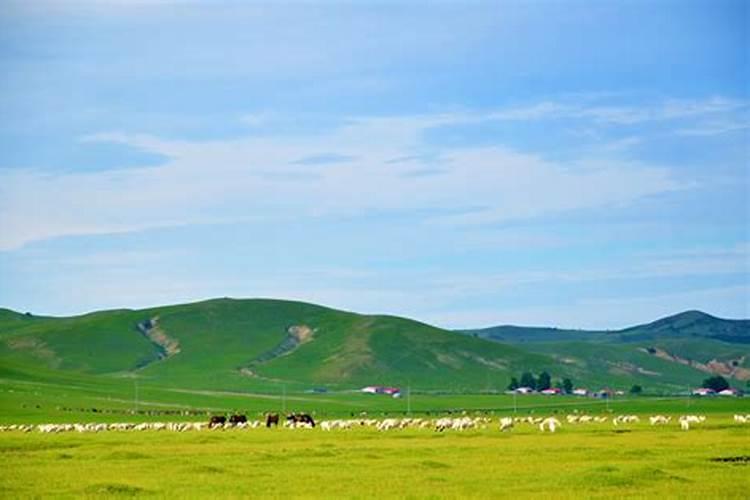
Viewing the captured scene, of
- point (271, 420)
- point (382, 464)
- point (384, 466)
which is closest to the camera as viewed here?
point (384, 466)

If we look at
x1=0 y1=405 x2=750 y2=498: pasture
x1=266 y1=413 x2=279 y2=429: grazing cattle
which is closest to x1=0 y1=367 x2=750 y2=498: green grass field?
x1=0 y1=405 x2=750 y2=498: pasture

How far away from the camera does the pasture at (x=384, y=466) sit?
124ft

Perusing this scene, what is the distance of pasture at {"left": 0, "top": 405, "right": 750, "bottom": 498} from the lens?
37750 millimetres

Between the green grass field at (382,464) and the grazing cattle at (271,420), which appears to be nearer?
the green grass field at (382,464)

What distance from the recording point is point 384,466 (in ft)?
152

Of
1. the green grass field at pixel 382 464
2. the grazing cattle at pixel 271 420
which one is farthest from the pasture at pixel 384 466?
the grazing cattle at pixel 271 420

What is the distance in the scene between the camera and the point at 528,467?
4538 cm

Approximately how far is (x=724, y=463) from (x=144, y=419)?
7674 centimetres

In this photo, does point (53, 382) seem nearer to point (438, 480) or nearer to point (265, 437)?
point (265, 437)

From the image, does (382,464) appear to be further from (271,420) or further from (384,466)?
(271,420)

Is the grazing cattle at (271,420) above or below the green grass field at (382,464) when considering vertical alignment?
above

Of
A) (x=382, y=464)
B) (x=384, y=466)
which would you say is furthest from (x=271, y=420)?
(x=384, y=466)

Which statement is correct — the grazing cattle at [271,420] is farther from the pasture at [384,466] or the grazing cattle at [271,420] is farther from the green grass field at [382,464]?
the pasture at [384,466]

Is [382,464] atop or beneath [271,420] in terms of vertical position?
beneath
